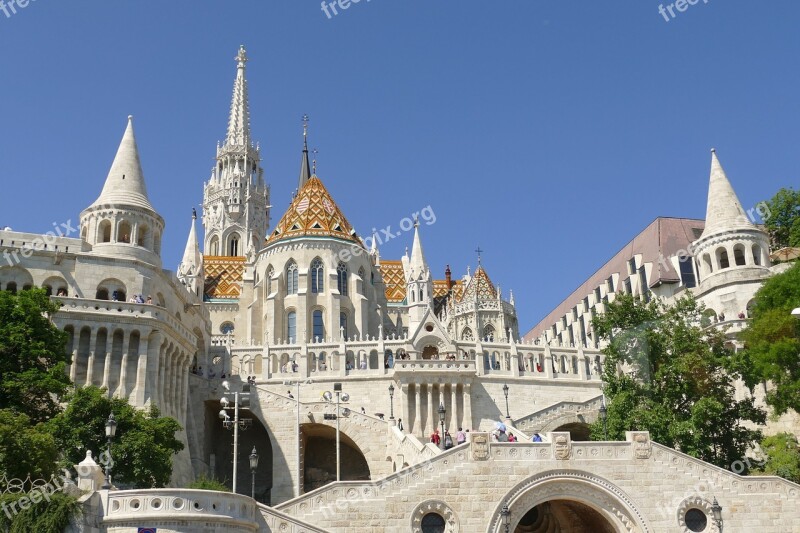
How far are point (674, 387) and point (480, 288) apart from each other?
30.5m

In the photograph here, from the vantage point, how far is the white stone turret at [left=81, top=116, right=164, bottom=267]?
43125mm

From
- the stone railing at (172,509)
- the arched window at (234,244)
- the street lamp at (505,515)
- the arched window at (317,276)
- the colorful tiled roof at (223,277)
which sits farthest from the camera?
the arched window at (234,244)

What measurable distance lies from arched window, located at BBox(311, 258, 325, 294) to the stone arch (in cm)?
3262

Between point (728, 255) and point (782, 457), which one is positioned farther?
point (728, 255)

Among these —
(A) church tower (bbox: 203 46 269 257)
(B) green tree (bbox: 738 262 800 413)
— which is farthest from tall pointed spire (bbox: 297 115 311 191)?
(B) green tree (bbox: 738 262 800 413)

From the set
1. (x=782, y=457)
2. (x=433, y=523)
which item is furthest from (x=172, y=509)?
(x=782, y=457)

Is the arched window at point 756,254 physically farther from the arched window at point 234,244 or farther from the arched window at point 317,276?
the arched window at point 234,244

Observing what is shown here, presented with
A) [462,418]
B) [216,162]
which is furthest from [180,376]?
Result: [216,162]

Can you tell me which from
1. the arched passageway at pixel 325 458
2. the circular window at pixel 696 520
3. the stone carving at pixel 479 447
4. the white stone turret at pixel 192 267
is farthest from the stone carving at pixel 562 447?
the white stone turret at pixel 192 267

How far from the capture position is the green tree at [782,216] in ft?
179

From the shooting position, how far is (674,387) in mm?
35781

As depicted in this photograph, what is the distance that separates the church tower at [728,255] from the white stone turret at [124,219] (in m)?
29.4

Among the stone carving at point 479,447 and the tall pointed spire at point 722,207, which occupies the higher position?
the tall pointed spire at point 722,207

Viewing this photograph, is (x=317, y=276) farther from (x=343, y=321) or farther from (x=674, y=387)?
(x=674, y=387)
